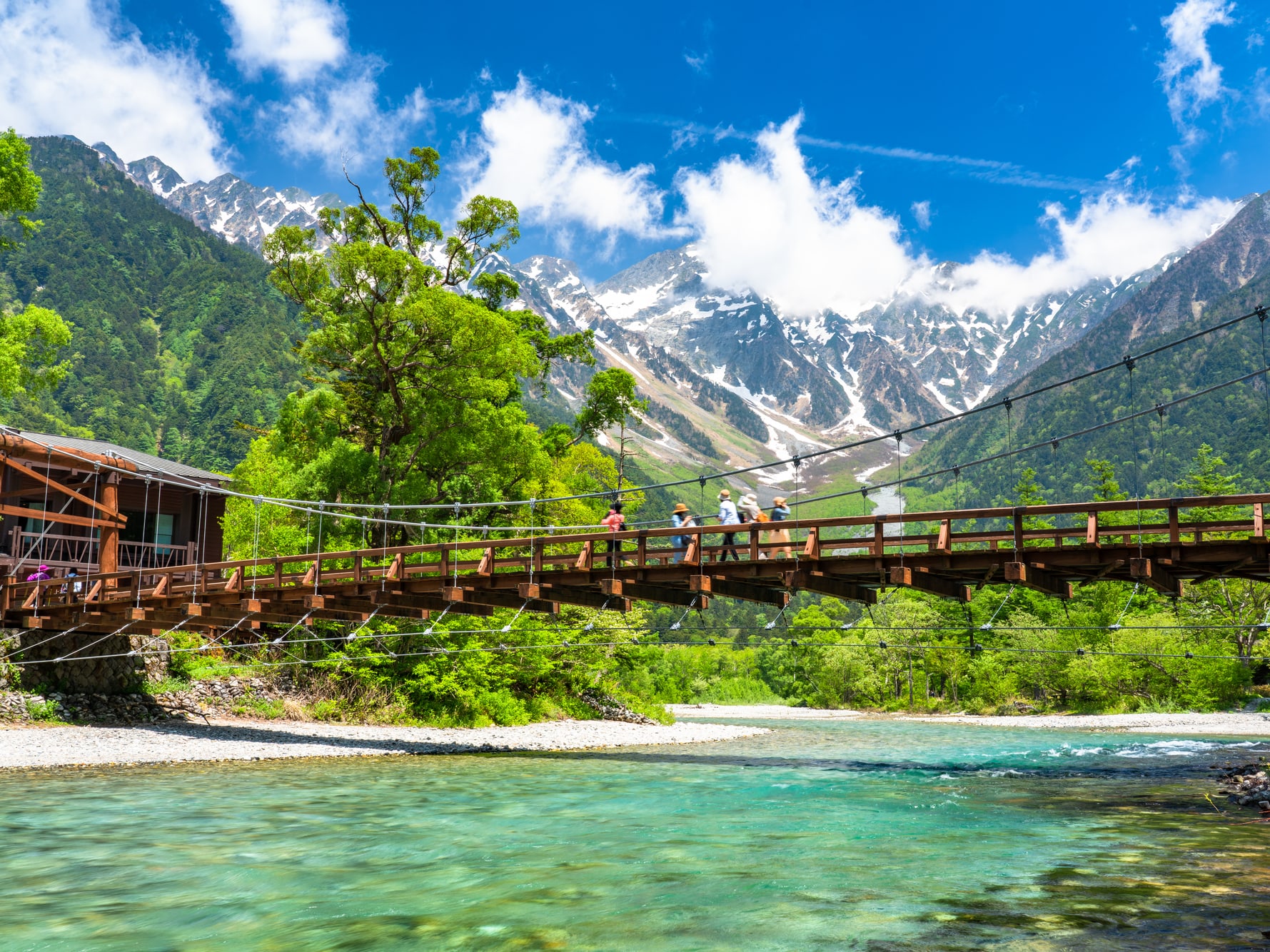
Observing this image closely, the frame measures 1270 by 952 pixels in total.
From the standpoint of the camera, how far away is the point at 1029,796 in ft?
52.9

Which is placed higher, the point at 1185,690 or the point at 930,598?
the point at 930,598

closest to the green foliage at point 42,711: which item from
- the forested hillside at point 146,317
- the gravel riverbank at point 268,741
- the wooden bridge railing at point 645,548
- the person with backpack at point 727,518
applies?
the gravel riverbank at point 268,741

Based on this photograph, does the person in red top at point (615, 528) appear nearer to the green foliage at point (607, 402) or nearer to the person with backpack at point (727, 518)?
the person with backpack at point (727, 518)

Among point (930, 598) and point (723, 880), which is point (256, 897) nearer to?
point (723, 880)

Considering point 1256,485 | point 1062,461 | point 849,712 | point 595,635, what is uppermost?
point 1062,461

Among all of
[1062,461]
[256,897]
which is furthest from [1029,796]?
[1062,461]

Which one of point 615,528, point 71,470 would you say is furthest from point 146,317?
point 615,528

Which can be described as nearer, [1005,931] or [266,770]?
[1005,931]

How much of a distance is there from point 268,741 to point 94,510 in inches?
435

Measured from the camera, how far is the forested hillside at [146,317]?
12788cm

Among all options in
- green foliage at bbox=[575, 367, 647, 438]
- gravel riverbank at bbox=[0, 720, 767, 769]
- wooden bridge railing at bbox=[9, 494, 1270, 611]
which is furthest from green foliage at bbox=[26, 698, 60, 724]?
green foliage at bbox=[575, 367, 647, 438]

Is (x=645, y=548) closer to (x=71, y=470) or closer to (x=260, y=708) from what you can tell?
(x=260, y=708)

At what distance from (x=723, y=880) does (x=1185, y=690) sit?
4562cm

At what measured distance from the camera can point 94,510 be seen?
28203 millimetres
